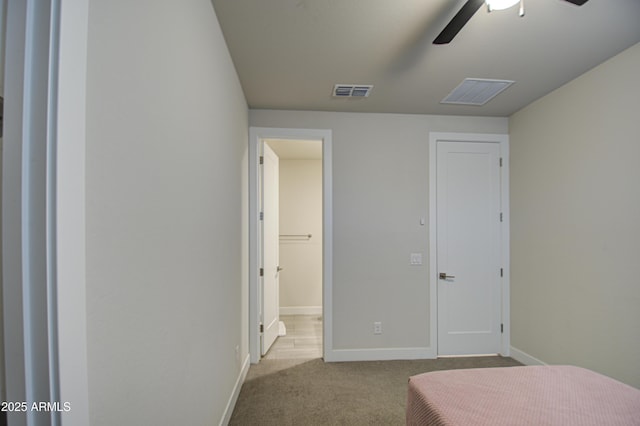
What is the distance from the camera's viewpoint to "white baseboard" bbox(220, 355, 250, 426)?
179 cm

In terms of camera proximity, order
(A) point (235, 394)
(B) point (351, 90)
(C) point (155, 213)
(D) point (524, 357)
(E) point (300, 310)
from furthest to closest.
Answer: (E) point (300, 310) < (D) point (524, 357) < (B) point (351, 90) < (A) point (235, 394) < (C) point (155, 213)

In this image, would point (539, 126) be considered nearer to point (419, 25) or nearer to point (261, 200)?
point (419, 25)

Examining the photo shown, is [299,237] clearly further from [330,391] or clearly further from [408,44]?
[408,44]

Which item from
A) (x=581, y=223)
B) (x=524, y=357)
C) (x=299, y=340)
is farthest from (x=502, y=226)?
(x=299, y=340)

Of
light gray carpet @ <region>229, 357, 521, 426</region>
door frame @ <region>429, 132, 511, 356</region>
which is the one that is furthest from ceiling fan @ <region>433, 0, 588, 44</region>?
light gray carpet @ <region>229, 357, 521, 426</region>

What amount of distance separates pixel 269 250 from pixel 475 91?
2609mm

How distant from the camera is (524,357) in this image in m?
2.70

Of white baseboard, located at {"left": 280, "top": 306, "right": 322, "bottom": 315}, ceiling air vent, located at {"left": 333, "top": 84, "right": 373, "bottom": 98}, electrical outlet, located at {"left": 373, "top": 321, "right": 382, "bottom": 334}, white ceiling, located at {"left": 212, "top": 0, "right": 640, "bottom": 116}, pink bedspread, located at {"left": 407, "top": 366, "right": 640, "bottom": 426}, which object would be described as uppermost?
white ceiling, located at {"left": 212, "top": 0, "right": 640, "bottom": 116}

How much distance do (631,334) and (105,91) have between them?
123 inches

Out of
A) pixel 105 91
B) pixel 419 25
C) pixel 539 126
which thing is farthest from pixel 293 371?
pixel 539 126

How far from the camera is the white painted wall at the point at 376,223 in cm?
280

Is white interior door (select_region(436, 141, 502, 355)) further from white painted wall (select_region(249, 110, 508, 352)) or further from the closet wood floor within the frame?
the closet wood floor

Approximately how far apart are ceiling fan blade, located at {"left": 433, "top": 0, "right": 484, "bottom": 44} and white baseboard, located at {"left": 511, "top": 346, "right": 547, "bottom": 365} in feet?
9.71

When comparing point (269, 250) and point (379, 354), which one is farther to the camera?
point (269, 250)
